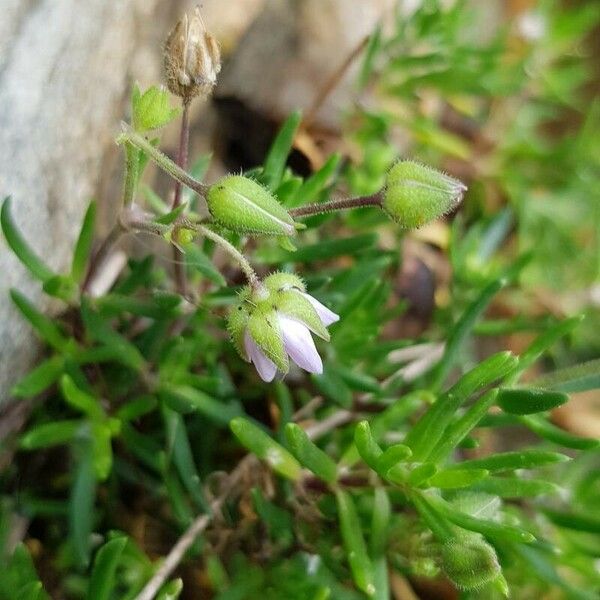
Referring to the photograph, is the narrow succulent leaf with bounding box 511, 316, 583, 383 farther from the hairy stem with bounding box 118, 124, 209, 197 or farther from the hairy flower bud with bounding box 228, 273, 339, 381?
the hairy stem with bounding box 118, 124, 209, 197

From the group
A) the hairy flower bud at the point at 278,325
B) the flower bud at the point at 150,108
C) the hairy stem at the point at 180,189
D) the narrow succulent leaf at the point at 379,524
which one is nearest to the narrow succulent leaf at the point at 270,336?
the hairy flower bud at the point at 278,325

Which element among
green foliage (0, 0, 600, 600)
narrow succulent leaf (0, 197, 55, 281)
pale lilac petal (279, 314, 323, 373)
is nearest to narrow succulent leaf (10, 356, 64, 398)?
green foliage (0, 0, 600, 600)

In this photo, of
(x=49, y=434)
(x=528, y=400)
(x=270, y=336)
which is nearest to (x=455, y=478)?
(x=528, y=400)

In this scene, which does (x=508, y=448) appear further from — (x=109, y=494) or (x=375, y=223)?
(x=109, y=494)

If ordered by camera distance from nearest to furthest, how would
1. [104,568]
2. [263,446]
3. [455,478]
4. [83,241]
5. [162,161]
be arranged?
[162,161]
[104,568]
[455,478]
[263,446]
[83,241]

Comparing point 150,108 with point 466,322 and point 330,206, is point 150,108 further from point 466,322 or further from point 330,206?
point 466,322

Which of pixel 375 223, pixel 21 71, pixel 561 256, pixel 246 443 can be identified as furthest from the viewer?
pixel 561 256

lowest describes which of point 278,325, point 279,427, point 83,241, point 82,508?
point 82,508

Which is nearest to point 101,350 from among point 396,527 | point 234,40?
point 396,527
